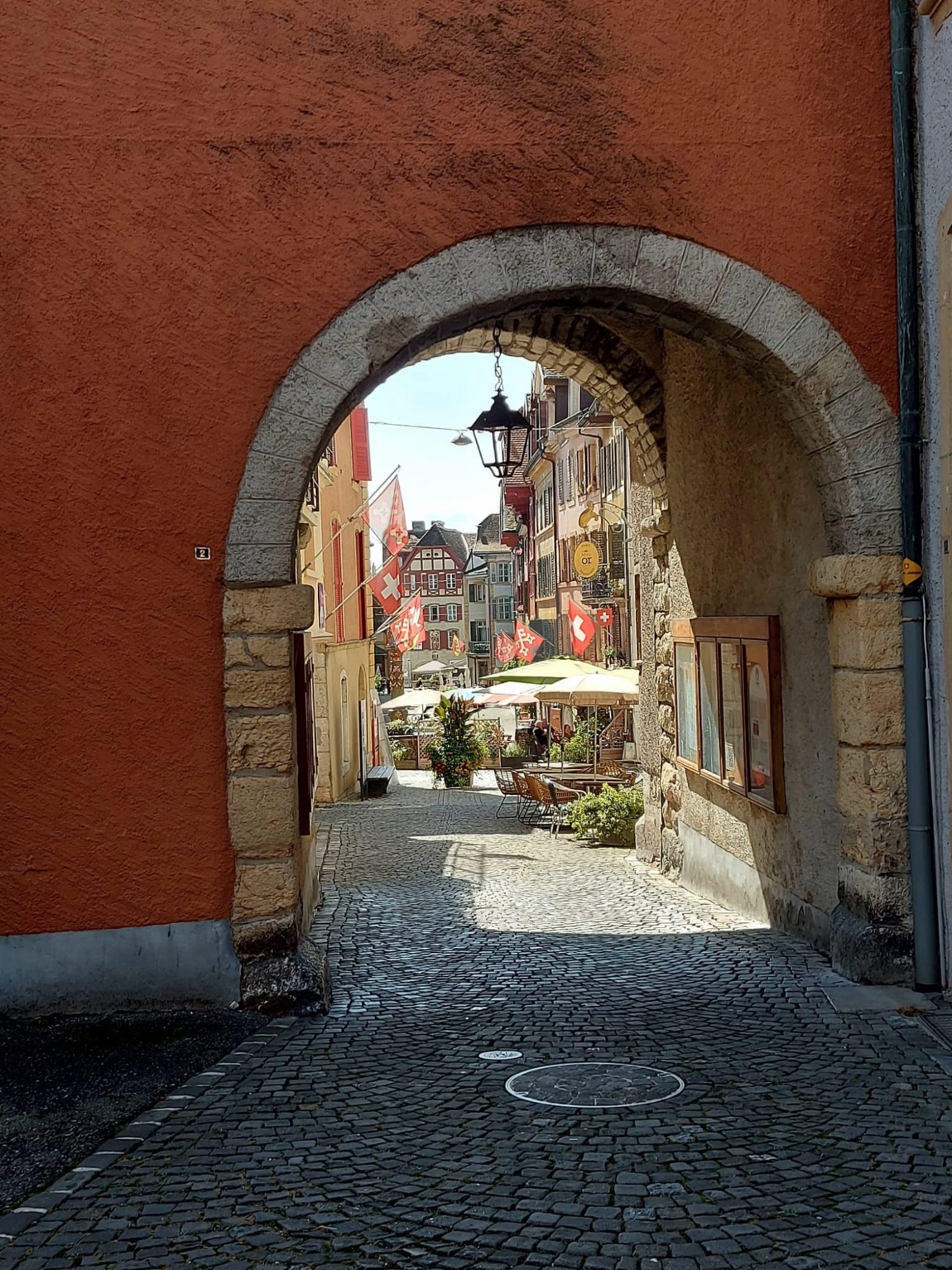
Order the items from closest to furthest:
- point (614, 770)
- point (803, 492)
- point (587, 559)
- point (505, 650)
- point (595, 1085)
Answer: point (595, 1085) < point (803, 492) < point (614, 770) < point (587, 559) < point (505, 650)

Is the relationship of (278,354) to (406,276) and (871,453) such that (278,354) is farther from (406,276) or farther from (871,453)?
(871,453)

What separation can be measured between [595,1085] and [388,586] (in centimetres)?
1578

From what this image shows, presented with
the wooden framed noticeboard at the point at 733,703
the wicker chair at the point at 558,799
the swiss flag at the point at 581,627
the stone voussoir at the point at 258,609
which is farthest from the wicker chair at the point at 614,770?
the stone voussoir at the point at 258,609

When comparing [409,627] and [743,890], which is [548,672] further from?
[743,890]

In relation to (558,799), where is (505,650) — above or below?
above

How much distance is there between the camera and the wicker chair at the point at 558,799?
15.6 meters

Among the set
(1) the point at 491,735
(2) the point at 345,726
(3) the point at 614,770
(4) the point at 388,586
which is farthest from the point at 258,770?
(1) the point at 491,735

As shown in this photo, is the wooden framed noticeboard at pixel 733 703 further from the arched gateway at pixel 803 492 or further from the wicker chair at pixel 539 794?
the wicker chair at pixel 539 794

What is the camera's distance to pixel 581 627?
2267 centimetres

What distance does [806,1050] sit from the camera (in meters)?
5.29

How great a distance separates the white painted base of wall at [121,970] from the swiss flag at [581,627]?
1658 cm

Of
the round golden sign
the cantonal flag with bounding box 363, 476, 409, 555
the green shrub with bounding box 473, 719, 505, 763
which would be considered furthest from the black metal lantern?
the green shrub with bounding box 473, 719, 505, 763

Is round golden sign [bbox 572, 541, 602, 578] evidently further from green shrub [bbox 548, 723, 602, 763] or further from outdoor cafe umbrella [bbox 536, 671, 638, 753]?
outdoor cafe umbrella [bbox 536, 671, 638, 753]

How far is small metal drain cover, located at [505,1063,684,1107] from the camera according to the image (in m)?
4.74
